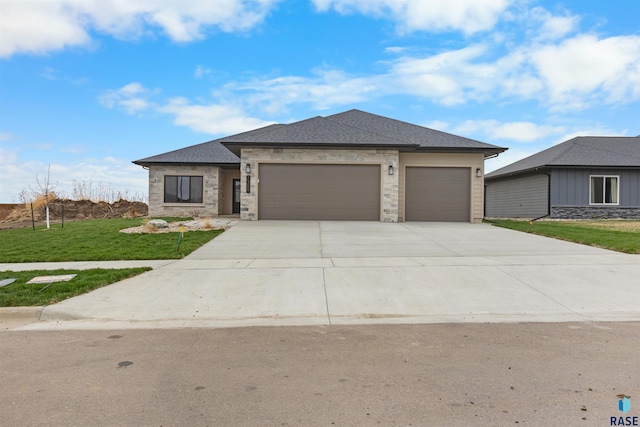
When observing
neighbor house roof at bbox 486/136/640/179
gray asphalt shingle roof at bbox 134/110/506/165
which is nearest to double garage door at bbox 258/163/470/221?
gray asphalt shingle roof at bbox 134/110/506/165

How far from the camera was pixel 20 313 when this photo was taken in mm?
5922

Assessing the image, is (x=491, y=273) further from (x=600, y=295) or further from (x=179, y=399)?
(x=179, y=399)

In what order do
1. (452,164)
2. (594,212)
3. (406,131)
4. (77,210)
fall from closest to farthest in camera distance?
(452,164) < (406,131) < (594,212) < (77,210)

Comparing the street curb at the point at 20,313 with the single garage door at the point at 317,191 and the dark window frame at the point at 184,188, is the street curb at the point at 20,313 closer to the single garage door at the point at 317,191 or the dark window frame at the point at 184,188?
the single garage door at the point at 317,191

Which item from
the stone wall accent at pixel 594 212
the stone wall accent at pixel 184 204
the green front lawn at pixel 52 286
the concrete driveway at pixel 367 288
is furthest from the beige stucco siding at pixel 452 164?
the green front lawn at pixel 52 286

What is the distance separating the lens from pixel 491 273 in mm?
8039

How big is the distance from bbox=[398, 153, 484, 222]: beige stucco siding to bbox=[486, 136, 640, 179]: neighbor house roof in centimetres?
554

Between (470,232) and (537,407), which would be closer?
(537,407)

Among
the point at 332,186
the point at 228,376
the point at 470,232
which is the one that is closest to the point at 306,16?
the point at 332,186

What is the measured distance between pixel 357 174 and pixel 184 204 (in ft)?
35.8

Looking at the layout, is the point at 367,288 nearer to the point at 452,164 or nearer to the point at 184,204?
the point at 452,164


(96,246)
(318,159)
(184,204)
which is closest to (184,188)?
(184,204)

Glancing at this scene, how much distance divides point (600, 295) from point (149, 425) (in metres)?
7.10

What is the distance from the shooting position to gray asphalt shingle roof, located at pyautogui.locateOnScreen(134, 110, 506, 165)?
17.5m
